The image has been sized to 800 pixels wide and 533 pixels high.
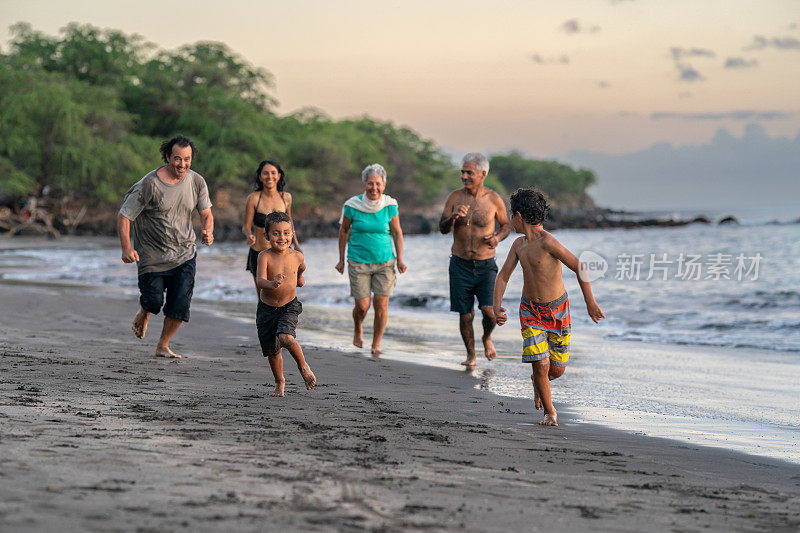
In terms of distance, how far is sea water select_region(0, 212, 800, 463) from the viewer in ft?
18.2

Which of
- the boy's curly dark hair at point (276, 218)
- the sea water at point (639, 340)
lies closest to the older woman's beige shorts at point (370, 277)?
the sea water at point (639, 340)

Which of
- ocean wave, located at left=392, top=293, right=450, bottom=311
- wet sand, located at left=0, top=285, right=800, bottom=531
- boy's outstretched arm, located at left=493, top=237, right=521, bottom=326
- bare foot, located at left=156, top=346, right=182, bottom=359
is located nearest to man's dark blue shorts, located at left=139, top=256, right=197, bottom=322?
bare foot, located at left=156, top=346, right=182, bottom=359

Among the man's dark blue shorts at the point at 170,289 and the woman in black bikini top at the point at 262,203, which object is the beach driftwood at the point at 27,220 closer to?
the woman in black bikini top at the point at 262,203

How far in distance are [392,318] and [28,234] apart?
3151cm

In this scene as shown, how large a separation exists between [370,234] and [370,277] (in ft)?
1.42

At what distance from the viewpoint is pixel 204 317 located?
34.2 ft

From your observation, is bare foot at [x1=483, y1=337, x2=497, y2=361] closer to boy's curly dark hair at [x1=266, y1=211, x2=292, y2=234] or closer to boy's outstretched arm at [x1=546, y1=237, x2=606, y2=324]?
boy's outstretched arm at [x1=546, y1=237, x2=606, y2=324]

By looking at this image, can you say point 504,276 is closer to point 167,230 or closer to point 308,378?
point 308,378

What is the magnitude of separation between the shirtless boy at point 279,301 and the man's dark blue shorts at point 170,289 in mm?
1683

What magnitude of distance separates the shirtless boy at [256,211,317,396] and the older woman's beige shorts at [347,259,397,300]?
2656 mm

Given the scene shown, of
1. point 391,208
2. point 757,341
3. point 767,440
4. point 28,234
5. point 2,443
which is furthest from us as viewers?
point 28,234

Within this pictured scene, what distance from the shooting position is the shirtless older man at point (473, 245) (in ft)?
24.2

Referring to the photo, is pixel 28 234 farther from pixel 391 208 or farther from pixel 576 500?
pixel 576 500

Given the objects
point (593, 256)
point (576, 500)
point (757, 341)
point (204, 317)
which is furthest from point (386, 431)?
point (757, 341)
